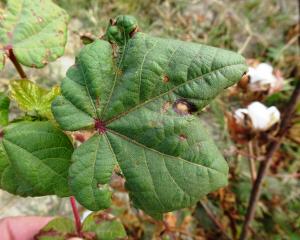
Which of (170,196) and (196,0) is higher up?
(196,0)

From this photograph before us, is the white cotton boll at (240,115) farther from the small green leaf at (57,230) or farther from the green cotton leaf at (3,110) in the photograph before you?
the green cotton leaf at (3,110)

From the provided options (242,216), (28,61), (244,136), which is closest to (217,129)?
(242,216)

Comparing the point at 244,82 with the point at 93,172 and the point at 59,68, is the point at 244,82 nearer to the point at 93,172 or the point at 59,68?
the point at 93,172

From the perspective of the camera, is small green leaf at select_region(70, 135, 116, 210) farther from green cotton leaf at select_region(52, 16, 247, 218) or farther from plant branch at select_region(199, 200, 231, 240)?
plant branch at select_region(199, 200, 231, 240)

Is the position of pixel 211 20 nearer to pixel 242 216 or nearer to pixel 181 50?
pixel 242 216

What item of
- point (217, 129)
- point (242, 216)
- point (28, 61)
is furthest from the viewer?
point (217, 129)

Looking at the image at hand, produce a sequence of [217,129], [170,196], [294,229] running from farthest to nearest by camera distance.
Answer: [217,129] → [294,229] → [170,196]

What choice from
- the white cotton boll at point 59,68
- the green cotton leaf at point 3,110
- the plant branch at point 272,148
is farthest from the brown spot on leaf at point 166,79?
the white cotton boll at point 59,68
